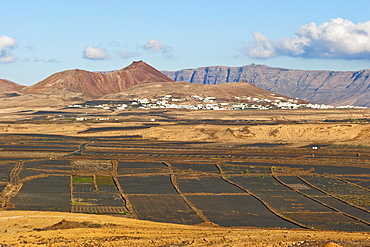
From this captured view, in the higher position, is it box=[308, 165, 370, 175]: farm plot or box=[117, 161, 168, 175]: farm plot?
box=[117, 161, 168, 175]: farm plot

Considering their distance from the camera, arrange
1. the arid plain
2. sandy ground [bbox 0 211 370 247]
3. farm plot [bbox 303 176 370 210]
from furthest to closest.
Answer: farm plot [bbox 303 176 370 210] → the arid plain → sandy ground [bbox 0 211 370 247]

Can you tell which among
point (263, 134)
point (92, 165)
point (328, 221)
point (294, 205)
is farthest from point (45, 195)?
point (263, 134)

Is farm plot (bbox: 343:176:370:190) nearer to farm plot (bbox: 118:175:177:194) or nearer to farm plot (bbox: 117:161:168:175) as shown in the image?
farm plot (bbox: 118:175:177:194)

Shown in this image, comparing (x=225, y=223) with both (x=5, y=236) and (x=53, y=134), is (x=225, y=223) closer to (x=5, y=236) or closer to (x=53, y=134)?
(x=5, y=236)

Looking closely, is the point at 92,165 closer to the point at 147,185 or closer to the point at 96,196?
the point at 147,185

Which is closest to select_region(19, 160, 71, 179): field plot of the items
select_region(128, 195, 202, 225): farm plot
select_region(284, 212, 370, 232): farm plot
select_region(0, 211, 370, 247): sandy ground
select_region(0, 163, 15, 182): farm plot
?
select_region(0, 163, 15, 182): farm plot

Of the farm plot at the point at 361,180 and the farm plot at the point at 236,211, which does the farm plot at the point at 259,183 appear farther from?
the farm plot at the point at 361,180

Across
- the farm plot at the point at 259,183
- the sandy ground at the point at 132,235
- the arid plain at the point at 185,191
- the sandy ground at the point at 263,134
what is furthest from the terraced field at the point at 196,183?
the sandy ground at the point at 263,134
